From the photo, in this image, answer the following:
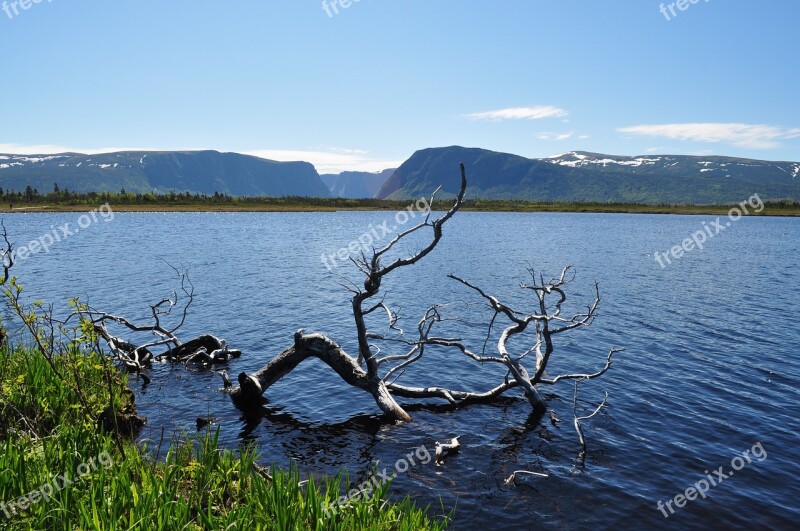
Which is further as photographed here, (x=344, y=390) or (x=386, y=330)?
(x=386, y=330)

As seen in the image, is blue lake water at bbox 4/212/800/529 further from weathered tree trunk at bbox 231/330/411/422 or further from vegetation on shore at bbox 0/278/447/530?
vegetation on shore at bbox 0/278/447/530

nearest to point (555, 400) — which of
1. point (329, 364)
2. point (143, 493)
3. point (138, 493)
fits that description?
point (329, 364)

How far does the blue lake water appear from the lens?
1412cm

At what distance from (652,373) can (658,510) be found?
41.6 ft

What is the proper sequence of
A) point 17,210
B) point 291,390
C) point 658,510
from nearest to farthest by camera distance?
point 658,510, point 291,390, point 17,210

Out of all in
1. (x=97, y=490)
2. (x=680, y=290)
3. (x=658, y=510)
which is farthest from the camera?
(x=680, y=290)

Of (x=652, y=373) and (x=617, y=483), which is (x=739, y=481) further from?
(x=652, y=373)

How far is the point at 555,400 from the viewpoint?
2122 centimetres

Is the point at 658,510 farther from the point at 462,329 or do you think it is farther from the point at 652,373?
the point at 462,329

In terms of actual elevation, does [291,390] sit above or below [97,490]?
below

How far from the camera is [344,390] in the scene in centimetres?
2230

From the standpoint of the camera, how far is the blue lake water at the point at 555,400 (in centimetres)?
1412

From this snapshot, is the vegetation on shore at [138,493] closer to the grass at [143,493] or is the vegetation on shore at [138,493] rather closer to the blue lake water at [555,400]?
the grass at [143,493]

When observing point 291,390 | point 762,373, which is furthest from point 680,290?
point 291,390
